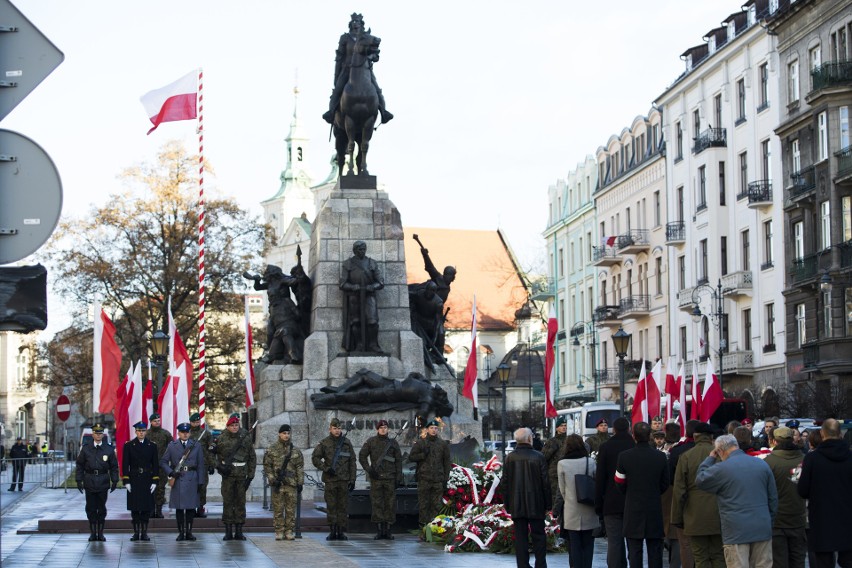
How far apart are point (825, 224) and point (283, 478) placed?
31.8 metres

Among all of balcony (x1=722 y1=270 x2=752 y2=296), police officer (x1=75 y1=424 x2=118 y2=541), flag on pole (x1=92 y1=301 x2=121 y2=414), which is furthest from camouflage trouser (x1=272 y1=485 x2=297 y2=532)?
balcony (x1=722 y1=270 x2=752 y2=296)

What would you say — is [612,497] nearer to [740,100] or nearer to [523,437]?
[523,437]

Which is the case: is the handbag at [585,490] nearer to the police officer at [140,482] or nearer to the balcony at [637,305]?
the police officer at [140,482]

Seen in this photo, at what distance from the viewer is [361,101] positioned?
2814cm

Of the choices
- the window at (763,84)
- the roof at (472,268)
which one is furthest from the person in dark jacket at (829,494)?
the roof at (472,268)

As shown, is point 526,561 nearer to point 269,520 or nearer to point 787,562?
point 787,562

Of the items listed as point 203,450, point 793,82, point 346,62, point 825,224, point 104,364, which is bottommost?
point 203,450

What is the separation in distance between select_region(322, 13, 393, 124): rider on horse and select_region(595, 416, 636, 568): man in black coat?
15379mm

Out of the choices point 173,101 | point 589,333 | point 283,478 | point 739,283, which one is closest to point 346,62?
point 173,101

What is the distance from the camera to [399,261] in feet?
91.2

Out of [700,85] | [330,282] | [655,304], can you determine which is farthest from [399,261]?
[655,304]

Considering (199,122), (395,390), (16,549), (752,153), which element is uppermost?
(752,153)

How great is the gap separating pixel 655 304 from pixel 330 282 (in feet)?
140

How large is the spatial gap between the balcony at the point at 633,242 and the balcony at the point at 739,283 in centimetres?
1139
